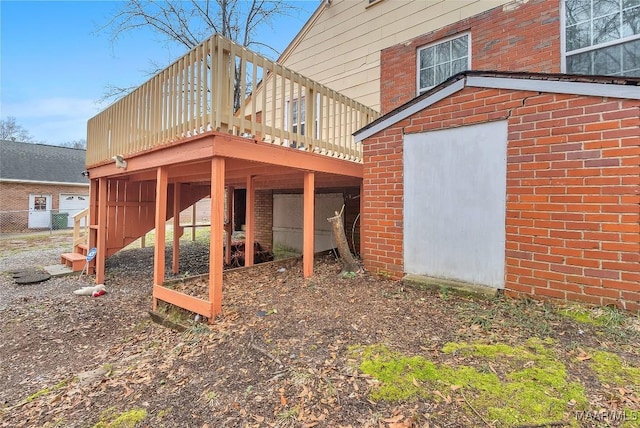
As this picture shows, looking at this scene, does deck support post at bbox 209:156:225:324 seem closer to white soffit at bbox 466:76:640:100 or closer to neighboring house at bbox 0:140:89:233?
white soffit at bbox 466:76:640:100

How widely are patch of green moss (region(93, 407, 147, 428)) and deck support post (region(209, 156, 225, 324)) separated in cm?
127

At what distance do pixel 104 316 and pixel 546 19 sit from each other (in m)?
8.67

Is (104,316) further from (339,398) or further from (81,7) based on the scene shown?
(81,7)

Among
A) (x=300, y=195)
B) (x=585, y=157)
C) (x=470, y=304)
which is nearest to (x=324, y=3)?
(x=300, y=195)

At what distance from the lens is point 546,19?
5023mm

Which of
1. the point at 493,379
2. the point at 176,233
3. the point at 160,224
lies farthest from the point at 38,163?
the point at 493,379

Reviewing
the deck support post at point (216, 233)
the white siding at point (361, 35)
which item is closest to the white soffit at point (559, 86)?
the white siding at point (361, 35)

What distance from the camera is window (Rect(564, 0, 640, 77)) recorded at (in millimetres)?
4453

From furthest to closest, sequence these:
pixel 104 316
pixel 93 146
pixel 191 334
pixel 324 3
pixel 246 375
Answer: pixel 324 3, pixel 93 146, pixel 104 316, pixel 191 334, pixel 246 375

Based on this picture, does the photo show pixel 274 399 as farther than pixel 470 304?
No

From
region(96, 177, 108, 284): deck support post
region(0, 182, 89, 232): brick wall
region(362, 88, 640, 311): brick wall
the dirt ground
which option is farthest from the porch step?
region(0, 182, 89, 232): brick wall

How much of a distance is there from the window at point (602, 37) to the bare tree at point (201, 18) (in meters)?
9.10

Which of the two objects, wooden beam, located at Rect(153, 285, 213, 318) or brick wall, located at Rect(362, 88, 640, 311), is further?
wooden beam, located at Rect(153, 285, 213, 318)

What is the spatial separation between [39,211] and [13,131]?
87.7ft
